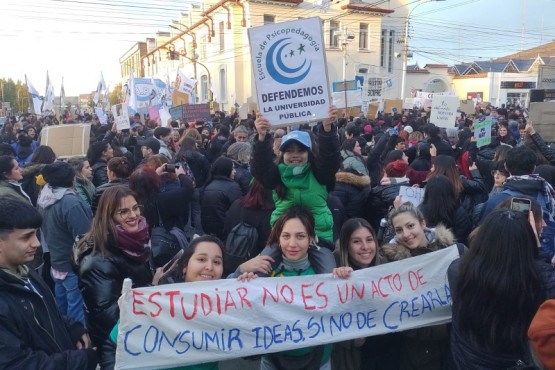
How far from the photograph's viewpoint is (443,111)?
33.3ft

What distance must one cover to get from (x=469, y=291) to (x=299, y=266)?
1.01 meters

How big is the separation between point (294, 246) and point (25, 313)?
1449mm

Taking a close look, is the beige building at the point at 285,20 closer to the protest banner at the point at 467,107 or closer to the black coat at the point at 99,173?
the protest banner at the point at 467,107

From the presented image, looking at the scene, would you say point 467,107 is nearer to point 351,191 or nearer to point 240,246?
point 351,191

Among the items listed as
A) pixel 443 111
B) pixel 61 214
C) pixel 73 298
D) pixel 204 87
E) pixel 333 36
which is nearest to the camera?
pixel 61 214

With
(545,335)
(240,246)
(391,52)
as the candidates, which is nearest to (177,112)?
(240,246)

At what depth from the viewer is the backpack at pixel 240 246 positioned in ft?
11.9

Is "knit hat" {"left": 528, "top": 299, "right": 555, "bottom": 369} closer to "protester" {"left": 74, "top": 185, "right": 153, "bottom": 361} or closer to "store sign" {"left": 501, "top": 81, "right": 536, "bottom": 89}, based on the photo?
"protester" {"left": 74, "top": 185, "right": 153, "bottom": 361}

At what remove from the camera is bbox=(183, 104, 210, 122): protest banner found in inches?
491

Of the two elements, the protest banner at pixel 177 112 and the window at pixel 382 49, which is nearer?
the protest banner at pixel 177 112

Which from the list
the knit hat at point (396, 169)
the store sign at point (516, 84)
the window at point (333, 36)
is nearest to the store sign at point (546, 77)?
the knit hat at point (396, 169)

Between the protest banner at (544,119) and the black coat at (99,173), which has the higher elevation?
the protest banner at (544,119)

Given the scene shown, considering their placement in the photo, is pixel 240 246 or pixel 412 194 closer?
pixel 240 246

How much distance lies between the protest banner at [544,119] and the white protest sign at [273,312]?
18.2 ft
